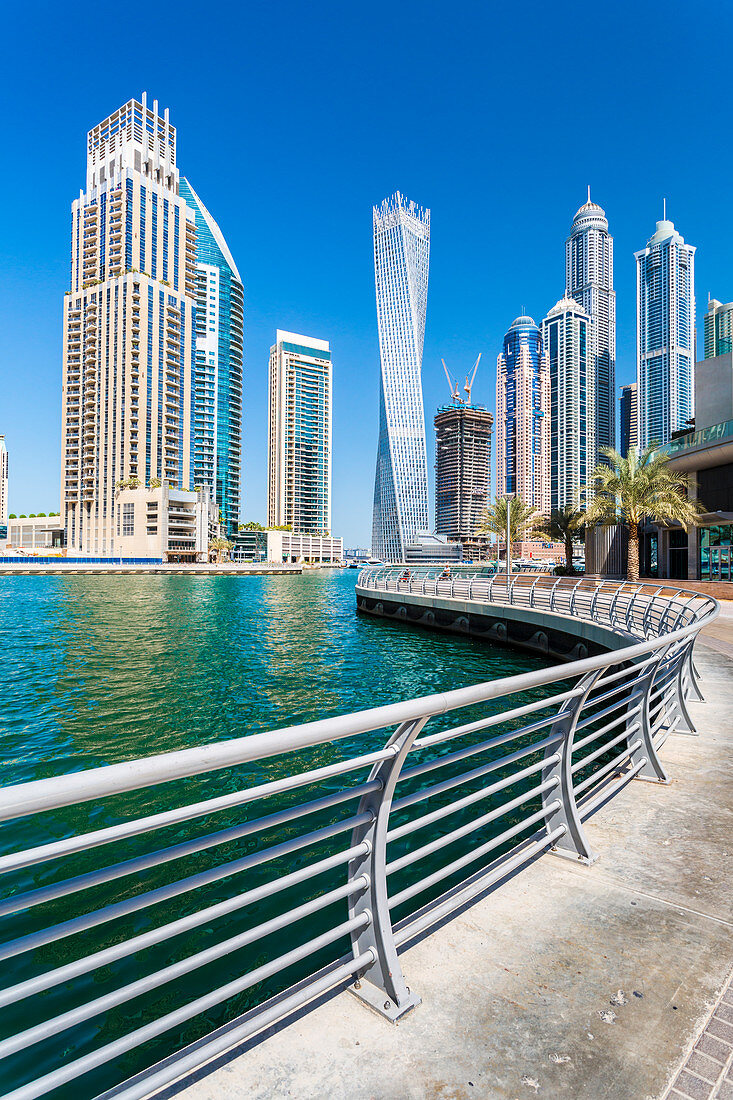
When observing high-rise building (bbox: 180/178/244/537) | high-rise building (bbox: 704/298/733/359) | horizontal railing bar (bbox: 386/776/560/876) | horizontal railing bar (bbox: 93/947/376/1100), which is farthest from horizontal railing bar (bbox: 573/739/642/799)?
high-rise building (bbox: 180/178/244/537)

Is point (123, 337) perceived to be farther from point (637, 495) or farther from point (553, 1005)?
point (553, 1005)

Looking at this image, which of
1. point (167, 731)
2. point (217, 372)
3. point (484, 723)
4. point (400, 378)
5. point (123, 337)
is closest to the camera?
point (484, 723)

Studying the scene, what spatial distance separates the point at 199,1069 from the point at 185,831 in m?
5.87

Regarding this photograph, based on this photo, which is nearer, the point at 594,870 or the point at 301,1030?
the point at 301,1030

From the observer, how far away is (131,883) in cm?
638

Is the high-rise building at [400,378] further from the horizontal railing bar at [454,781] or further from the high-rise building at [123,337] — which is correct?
the horizontal railing bar at [454,781]

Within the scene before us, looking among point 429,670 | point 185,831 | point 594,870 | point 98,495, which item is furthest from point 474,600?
point 98,495

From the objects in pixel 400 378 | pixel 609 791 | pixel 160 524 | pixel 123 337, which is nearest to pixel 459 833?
pixel 609 791

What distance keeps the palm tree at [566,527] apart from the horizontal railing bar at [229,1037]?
4517cm

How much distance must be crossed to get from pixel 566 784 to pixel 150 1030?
107 inches

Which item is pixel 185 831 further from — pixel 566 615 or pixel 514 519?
pixel 514 519

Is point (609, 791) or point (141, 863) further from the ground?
point (141, 863)

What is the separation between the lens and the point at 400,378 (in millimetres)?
158875

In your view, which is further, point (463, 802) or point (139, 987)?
point (463, 802)
